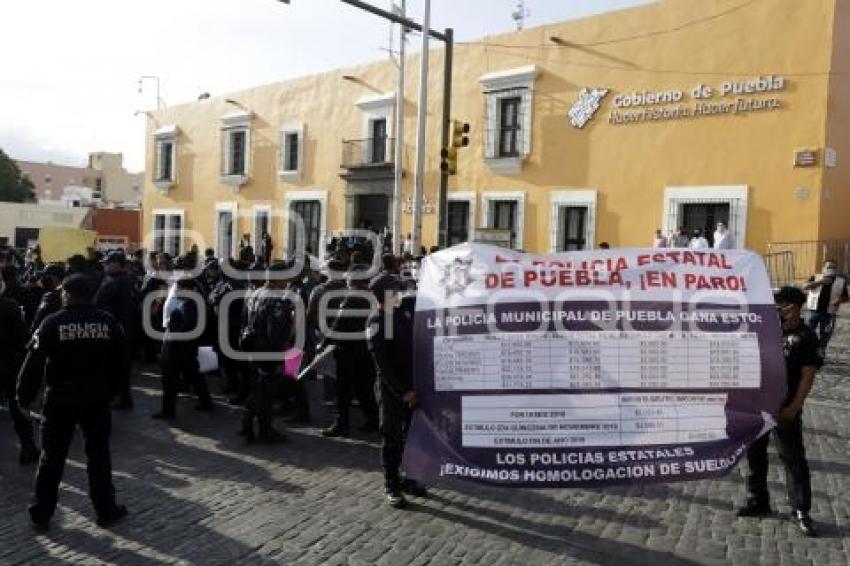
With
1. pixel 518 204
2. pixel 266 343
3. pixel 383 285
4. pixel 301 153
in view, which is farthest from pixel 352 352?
pixel 301 153

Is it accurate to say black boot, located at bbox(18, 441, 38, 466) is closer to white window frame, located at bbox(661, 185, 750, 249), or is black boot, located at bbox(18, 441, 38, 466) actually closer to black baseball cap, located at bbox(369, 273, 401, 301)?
black baseball cap, located at bbox(369, 273, 401, 301)

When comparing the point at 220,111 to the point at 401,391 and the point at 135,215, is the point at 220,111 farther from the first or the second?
the point at 401,391

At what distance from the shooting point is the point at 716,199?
17.0 meters

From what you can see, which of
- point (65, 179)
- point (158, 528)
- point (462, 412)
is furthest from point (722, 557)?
point (65, 179)

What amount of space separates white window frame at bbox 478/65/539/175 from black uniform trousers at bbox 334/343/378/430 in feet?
44.5

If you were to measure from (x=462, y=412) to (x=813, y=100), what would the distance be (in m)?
13.9

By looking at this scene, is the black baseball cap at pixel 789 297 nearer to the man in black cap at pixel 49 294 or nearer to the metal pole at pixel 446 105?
the man in black cap at pixel 49 294

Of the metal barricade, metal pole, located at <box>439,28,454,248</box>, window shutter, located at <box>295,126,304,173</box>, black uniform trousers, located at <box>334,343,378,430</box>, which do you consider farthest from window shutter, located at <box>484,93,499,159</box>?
black uniform trousers, located at <box>334,343,378,430</box>

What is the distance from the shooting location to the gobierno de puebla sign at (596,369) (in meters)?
4.76

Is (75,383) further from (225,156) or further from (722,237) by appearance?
(225,156)

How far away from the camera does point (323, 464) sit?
6.75 m

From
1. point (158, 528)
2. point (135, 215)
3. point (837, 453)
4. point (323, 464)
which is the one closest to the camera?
point (158, 528)

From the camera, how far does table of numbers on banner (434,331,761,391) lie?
15.8 feet

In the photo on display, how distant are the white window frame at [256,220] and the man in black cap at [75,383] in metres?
23.2
